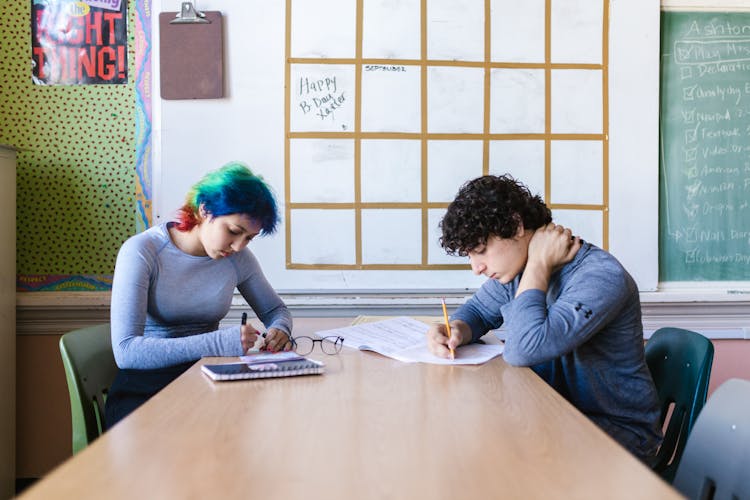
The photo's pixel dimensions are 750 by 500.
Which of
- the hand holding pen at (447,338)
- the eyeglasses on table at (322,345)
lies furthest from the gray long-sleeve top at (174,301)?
the hand holding pen at (447,338)

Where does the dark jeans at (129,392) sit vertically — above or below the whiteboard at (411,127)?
below

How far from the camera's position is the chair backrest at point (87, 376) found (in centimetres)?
174

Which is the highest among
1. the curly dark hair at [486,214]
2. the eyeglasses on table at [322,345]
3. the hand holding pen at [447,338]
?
the curly dark hair at [486,214]

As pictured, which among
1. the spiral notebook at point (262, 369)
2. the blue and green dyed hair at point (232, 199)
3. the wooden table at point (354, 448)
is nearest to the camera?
the wooden table at point (354, 448)

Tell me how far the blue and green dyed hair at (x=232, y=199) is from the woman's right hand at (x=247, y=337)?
37cm

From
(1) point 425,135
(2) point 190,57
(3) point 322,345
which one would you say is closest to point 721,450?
(3) point 322,345

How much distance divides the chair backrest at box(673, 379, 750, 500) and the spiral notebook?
74 centimetres

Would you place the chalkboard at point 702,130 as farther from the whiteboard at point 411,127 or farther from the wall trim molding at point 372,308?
the wall trim molding at point 372,308

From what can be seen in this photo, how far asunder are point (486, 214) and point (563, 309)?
278mm

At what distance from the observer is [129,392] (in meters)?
1.78

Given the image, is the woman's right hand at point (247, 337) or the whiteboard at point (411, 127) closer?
the woman's right hand at point (247, 337)

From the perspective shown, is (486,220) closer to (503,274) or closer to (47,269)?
(503,274)

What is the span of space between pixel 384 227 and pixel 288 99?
24.2 inches

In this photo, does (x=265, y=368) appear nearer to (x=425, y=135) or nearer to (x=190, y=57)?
(x=425, y=135)
